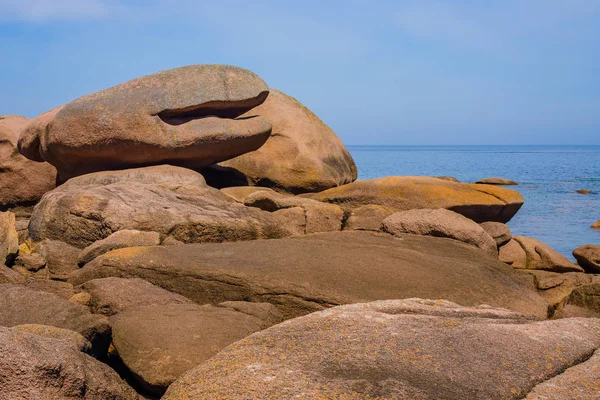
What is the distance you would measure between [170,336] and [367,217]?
6.70 m

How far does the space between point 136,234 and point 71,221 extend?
1.32m

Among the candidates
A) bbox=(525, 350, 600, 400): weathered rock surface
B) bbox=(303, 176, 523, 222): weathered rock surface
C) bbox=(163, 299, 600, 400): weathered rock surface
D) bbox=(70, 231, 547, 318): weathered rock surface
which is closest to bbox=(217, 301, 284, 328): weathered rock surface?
bbox=(70, 231, 547, 318): weathered rock surface

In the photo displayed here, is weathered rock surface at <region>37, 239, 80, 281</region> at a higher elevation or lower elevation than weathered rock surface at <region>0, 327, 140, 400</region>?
lower

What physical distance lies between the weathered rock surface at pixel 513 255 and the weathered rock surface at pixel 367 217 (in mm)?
1965

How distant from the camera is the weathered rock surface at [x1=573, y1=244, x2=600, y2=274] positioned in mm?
11312

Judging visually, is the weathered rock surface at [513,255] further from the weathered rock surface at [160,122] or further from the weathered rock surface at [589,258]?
the weathered rock surface at [160,122]

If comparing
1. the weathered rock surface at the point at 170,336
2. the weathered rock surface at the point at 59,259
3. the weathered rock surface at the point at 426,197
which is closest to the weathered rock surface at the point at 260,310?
the weathered rock surface at the point at 170,336

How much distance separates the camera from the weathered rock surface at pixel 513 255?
37.2 ft

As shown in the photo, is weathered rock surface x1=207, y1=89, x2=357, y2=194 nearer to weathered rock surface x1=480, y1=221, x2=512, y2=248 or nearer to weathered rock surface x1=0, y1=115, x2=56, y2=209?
weathered rock surface x1=480, y1=221, x2=512, y2=248

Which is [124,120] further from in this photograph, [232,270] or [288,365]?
[288,365]

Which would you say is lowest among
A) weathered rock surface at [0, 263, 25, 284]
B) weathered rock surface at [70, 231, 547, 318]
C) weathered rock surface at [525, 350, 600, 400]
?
weathered rock surface at [0, 263, 25, 284]

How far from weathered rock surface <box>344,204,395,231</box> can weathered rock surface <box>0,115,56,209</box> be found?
704 centimetres

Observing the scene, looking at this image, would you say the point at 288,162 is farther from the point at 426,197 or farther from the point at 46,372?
the point at 46,372

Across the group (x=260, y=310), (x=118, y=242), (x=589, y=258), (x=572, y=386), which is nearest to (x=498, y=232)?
(x=589, y=258)
